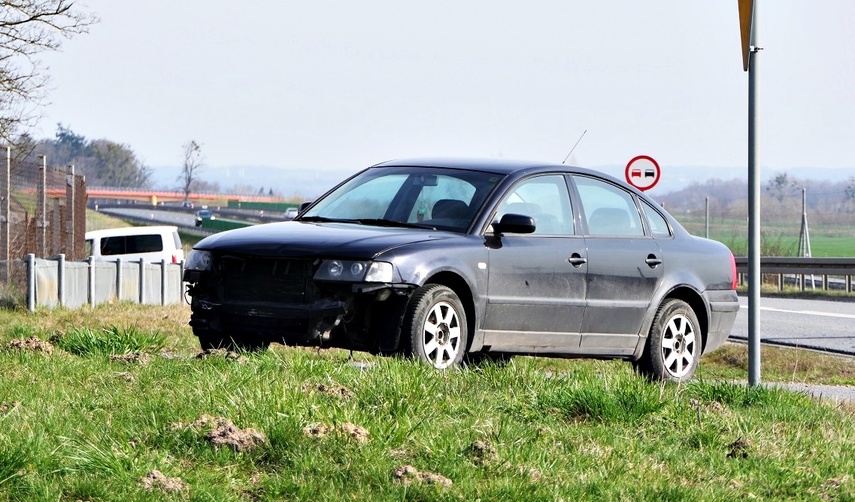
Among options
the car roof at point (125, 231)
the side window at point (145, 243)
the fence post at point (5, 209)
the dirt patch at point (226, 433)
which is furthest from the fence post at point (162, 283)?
the dirt patch at point (226, 433)

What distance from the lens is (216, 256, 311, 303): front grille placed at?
8.58m

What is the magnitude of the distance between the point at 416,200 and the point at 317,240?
119 centimetres

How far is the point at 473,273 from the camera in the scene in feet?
29.6

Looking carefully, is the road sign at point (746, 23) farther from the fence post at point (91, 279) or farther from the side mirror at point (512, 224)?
the fence post at point (91, 279)

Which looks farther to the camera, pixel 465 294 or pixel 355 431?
pixel 465 294

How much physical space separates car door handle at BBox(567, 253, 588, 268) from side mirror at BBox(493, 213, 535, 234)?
63 cm

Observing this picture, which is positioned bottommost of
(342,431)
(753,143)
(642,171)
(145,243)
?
(342,431)

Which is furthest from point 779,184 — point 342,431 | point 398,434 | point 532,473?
point 532,473

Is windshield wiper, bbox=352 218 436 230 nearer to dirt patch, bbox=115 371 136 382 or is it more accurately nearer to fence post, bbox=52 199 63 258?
dirt patch, bbox=115 371 136 382

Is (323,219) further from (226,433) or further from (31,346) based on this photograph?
(226,433)

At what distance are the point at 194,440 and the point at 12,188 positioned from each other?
53.4ft

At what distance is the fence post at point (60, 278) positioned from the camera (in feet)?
71.1

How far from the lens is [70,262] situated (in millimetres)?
22203

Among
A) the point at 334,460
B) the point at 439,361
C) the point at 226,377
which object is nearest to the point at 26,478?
the point at 334,460
